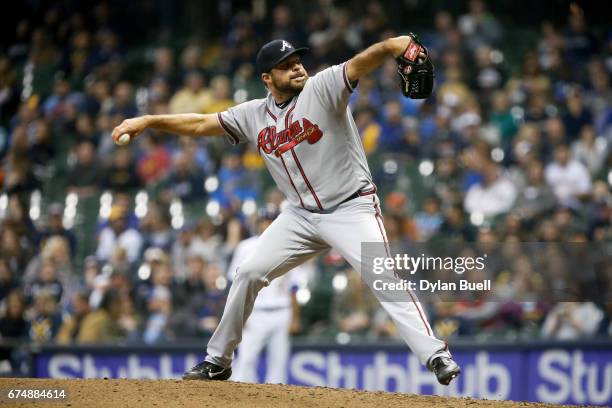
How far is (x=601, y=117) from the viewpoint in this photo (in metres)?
11.7

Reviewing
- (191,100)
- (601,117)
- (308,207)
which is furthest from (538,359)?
(191,100)

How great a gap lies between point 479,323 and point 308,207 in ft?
14.4

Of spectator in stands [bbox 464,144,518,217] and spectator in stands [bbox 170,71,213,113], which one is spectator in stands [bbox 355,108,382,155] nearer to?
spectator in stands [bbox 464,144,518,217]

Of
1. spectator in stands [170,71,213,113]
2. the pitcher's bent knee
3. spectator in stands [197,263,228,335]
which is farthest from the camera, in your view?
spectator in stands [170,71,213,113]

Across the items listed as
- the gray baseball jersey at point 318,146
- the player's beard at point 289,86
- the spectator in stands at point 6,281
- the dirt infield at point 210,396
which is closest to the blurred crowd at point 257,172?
the spectator in stands at point 6,281

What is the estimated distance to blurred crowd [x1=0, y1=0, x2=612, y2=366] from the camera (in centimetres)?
1033

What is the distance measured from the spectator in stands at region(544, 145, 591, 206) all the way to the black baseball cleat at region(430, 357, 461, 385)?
5716mm

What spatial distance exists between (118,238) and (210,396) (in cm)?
628

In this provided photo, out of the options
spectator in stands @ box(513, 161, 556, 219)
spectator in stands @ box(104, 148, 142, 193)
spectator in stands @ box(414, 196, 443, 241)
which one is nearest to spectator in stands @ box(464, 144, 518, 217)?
spectator in stands @ box(513, 161, 556, 219)

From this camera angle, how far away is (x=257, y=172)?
12148 mm

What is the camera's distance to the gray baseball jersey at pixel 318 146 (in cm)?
569

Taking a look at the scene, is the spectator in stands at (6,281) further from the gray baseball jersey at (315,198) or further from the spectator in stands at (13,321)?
the gray baseball jersey at (315,198)

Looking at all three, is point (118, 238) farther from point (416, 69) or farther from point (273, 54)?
point (416, 69)

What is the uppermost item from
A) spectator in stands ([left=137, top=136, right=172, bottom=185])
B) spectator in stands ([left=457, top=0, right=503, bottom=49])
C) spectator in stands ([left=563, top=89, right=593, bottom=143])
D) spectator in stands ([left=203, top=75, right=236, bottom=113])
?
spectator in stands ([left=457, top=0, right=503, bottom=49])
